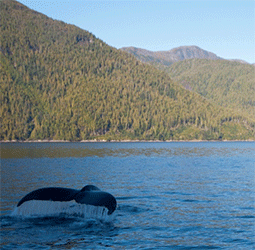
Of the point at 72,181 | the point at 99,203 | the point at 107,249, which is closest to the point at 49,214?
the point at 99,203

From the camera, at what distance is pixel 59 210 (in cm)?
2497

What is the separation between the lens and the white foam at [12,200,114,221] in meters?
23.9

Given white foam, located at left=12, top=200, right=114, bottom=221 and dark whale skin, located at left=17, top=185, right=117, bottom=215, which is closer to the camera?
dark whale skin, located at left=17, top=185, right=117, bottom=215

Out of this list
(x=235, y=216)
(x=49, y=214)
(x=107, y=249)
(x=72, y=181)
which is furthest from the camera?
(x=72, y=181)

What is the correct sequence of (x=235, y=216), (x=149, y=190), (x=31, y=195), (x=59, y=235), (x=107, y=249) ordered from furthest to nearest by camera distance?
(x=149, y=190), (x=235, y=216), (x=31, y=195), (x=59, y=235), (x=107, y=249)

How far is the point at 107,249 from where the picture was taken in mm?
19359

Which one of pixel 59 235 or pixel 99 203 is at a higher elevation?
pixel 99 203

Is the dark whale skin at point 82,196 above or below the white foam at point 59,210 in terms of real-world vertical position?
above

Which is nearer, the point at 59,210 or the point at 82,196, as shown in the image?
the point at 82,196

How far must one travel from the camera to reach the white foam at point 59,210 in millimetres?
23875

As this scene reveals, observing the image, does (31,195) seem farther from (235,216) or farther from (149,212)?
(235,216)

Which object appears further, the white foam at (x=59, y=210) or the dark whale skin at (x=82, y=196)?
the white foam at (x=59, y=210)

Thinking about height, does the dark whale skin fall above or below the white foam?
above

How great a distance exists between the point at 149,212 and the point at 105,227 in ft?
17.8
